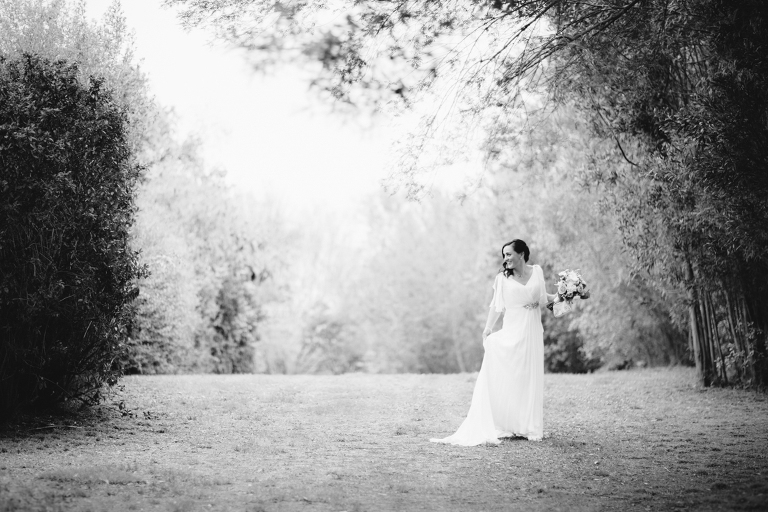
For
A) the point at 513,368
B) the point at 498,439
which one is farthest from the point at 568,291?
the point at 498,439

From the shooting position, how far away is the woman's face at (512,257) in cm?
847

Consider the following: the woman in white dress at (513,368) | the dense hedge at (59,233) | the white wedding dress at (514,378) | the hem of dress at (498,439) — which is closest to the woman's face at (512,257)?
the woman in white dress at (513,368)

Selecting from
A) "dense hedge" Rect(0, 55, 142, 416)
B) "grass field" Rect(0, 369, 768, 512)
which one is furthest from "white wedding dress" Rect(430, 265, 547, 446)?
"dense hedge" Rect(0, 55, 142, 416)

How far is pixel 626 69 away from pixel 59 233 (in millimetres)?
7850

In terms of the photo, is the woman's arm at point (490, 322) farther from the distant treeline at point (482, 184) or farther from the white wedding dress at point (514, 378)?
the distant treeline at point (482, 184)

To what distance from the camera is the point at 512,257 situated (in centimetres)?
848

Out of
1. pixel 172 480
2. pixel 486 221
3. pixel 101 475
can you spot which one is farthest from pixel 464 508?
pixel 486 221

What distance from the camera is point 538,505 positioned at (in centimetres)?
530

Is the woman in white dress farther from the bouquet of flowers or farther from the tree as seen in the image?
the tree

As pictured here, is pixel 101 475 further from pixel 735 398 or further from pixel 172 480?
pixel 735 398

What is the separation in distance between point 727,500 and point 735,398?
7.30 meters

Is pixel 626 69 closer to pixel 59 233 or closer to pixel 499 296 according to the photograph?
pixel 499 296

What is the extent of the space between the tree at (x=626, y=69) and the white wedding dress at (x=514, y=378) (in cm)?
227

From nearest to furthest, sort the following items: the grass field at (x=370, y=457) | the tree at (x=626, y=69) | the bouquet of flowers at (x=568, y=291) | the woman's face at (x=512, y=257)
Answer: the grass field at (x=370, y=457) → the tree at (x=626, y=69) → the woman's face at (x=512, y=257) → the bouquet of flowers at (x=568, y=291)
